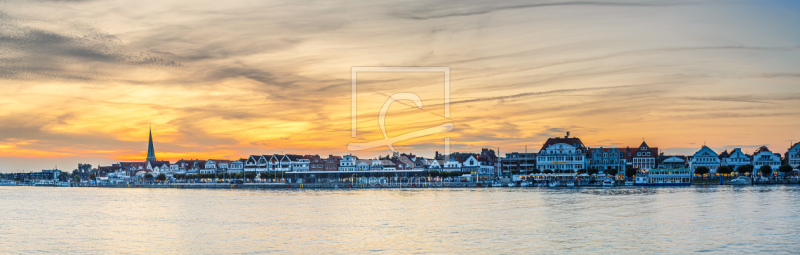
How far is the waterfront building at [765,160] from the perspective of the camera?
126 meters

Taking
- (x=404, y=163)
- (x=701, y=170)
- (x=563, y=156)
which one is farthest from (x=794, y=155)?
(x=404, y=163)

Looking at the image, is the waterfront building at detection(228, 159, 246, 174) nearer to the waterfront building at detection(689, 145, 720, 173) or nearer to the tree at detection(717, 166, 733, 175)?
the waterfront building at detection(689, 145, 720, 173)

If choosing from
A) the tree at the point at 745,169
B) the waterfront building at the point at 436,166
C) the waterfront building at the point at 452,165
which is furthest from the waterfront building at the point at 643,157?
the waterfront building at the point at 436,166

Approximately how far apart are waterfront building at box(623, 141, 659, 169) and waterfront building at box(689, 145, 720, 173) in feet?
25.2

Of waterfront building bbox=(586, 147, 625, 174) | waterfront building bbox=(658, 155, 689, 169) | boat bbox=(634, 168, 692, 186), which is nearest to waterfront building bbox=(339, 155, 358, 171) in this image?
waterfront building bbox=(586, 147, 625, 174)

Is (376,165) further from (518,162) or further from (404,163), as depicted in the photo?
(518,162)

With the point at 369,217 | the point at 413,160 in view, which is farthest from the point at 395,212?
the point at 413,160

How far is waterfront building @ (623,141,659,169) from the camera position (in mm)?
132462

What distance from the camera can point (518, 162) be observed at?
14162cm

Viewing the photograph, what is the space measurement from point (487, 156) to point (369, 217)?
340 ft

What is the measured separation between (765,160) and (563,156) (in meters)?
37.0

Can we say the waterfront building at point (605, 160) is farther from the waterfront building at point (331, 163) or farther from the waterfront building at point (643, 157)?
the waterfront building at point (331, 163)

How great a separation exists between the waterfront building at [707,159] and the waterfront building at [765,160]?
281 inches

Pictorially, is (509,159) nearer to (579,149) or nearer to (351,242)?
(579,149)
